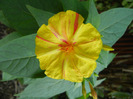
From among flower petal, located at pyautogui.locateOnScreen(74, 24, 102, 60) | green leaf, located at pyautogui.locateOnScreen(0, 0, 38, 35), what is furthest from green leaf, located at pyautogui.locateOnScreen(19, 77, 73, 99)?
flower petal, located at pyautogui.locateOnScreen(74, 24, 102, 60)

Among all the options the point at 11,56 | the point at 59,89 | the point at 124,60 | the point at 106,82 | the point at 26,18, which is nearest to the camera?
the point at 11,56

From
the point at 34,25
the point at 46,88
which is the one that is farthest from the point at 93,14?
the point at 46,88

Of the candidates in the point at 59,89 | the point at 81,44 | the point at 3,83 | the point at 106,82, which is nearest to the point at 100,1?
the point at 106,82

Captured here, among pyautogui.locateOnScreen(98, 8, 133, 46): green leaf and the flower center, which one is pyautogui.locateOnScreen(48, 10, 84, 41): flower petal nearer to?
the flower center

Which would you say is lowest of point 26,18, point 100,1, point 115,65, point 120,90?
point 120,90

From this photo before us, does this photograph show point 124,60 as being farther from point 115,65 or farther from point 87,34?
point 87,34

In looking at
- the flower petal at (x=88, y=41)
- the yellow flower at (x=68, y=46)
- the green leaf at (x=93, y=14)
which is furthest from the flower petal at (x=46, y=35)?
the green leaf at (x=93, y=14)

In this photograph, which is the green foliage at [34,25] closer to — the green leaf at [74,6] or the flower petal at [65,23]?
the green leaf at [74,6]
